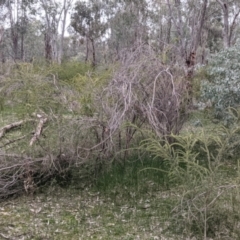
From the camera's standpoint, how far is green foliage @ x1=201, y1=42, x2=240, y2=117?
19.9 ft

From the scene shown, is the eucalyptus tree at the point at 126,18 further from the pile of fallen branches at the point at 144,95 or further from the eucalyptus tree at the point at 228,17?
the pile of fallen branches at the point at 144,95

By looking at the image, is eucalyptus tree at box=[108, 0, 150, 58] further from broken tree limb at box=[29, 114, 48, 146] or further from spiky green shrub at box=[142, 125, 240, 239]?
spiky green shrub at box=[142, 125, 240, 239]

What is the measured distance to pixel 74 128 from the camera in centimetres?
468

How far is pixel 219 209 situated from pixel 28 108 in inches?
94.5

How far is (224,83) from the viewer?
20.3 feet

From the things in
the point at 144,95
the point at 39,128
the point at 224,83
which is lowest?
the point at 39,128

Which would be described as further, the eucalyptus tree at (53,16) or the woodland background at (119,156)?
the eucalyptus tree at (53,16)

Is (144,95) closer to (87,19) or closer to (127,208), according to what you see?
(127,208)

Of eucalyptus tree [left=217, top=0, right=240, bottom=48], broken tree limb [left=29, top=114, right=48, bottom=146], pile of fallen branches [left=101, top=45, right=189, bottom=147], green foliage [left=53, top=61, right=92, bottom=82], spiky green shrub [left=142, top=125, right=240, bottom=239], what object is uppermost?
eucalyptus tree [left=217, top=0, right=240, bottom=48]

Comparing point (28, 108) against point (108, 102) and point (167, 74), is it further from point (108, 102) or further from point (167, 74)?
point (167, 74)

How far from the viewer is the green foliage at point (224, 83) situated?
6.07 metres

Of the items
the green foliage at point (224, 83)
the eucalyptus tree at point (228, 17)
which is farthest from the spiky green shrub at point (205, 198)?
the eucalyptus tree at point (228, 17)

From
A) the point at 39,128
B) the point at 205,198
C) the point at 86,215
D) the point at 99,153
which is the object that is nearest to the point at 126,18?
the point at 39,128

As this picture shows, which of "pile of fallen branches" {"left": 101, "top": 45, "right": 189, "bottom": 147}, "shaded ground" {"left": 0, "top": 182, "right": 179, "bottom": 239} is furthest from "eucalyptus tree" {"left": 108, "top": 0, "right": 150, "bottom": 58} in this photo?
"shaded ground" {"left": 0, "top": 182, "right": 179, "bottom": 239}
